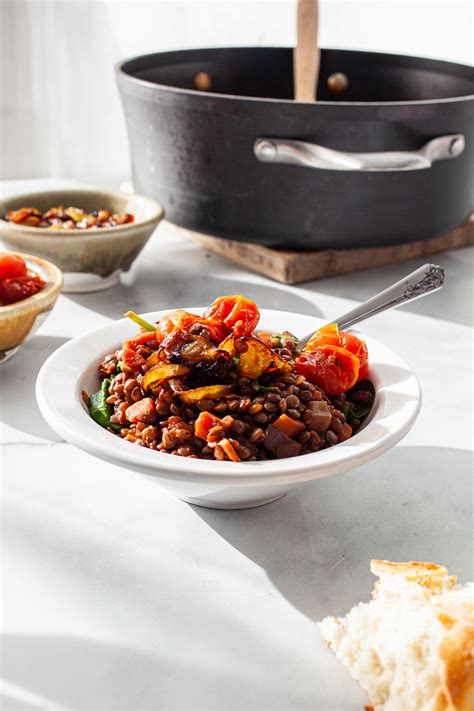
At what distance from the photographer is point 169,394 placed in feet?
2.53

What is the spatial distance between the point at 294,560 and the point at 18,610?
25 centimetres

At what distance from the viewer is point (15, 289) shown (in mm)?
1077

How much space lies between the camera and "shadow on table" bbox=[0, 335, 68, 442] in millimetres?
996

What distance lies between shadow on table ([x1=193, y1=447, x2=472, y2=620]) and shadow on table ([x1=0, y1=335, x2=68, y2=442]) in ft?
0.90

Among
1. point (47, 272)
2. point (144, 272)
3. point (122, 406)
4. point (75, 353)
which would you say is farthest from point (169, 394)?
point (144, 272)

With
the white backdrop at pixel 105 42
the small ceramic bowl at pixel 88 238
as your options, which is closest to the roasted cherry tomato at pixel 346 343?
the small ceramic bowl at pixel 88 238

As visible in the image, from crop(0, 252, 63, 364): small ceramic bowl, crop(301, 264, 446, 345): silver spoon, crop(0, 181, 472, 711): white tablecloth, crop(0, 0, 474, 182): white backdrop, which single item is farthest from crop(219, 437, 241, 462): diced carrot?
crop(0, 0, 474, 182): white backdrop

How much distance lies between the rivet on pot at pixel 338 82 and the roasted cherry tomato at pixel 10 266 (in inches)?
37.0

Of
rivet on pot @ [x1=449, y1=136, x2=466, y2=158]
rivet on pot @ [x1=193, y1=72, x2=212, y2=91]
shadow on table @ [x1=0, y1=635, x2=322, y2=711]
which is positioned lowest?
shadow on table @ [x1=0, y1=635, x2=322, y2=711]

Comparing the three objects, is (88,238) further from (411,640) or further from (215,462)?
(411,640)

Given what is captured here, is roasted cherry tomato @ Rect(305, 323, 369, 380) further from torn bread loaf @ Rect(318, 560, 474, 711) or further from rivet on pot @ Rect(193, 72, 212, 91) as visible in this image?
rivet on pot @ Rect(193, 72, 212, 91)

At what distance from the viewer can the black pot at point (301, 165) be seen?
1243 millimetres

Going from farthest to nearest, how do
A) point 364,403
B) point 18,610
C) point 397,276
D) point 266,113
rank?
1. point 397,276
2. point 266,113
3. point 364,403
4. point 18,610

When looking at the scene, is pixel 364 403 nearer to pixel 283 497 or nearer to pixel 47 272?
pixel 283 497
